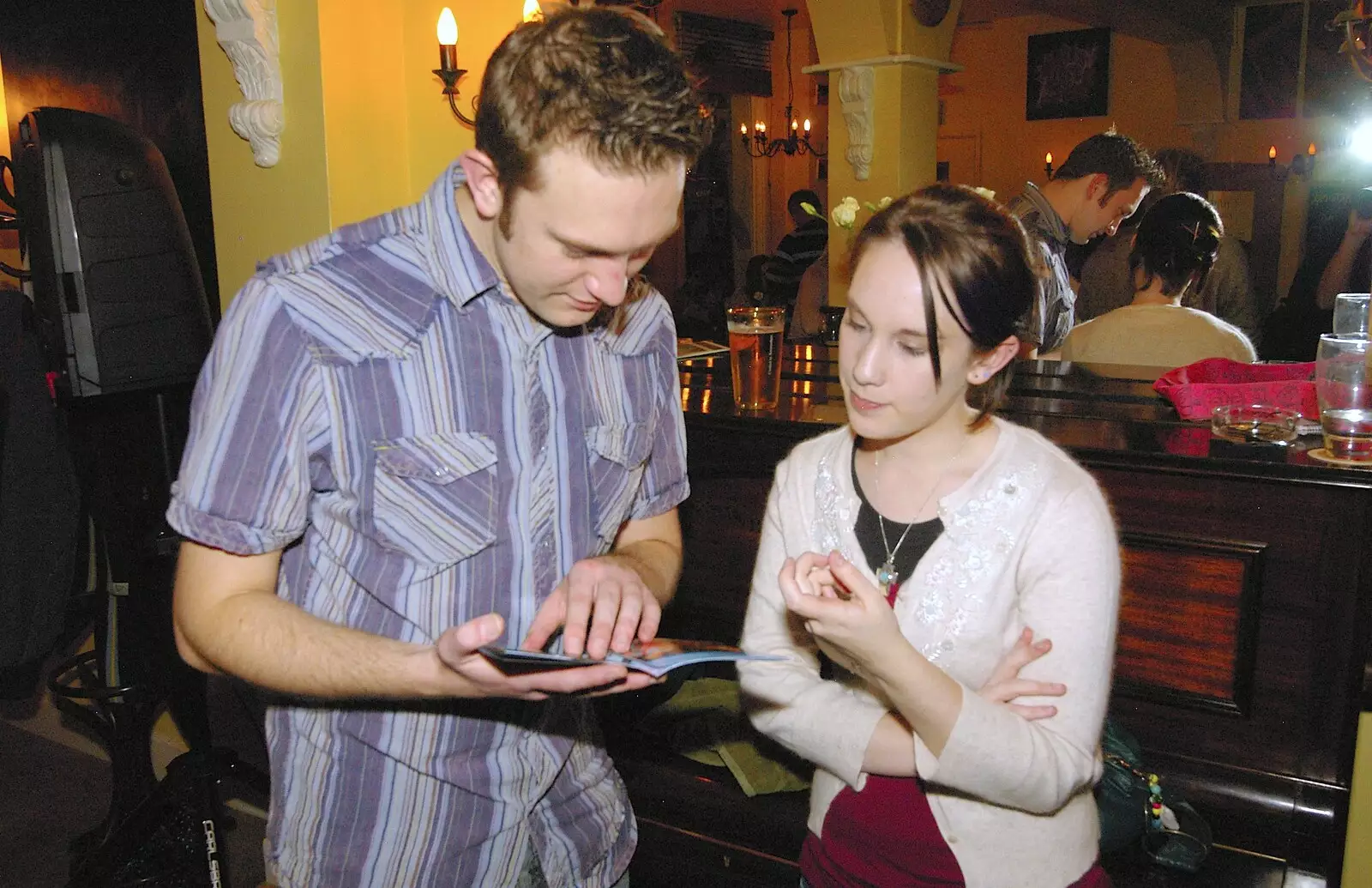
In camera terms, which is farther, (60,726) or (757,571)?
(60,726)

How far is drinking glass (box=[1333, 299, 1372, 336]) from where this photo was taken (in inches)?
91.7

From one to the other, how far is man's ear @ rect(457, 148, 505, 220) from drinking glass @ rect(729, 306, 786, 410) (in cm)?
119

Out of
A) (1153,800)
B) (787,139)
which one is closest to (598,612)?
(1153,800)

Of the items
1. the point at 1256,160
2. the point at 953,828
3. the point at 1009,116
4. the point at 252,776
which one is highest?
the point at 1009,116

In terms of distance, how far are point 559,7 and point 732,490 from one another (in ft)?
4.32

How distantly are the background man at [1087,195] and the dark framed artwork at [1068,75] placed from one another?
19.2 ft

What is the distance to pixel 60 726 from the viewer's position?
3.65 m

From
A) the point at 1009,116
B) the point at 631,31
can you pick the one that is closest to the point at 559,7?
the point at 631,31

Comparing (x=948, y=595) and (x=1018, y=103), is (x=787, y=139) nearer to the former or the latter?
(x=1018, y=103)

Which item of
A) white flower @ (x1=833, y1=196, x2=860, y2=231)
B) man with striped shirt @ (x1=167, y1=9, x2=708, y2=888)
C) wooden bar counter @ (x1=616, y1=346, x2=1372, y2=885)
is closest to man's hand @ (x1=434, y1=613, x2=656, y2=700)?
man with striped shirt @ (x1=167, y1=9, x2=708, y2=888)

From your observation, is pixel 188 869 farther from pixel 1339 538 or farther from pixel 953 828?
pixel 1339 538

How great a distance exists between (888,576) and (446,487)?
0.58 meters

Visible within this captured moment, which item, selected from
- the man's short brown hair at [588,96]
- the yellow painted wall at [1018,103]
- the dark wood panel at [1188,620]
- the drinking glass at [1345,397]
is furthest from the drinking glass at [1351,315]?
the yellow painted wall at [1018,103]

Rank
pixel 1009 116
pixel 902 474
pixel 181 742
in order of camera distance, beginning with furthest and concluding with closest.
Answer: pixel 1009 116, pixel 181 742, pixel 902 474
